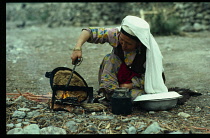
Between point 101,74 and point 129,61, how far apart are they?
419 mm

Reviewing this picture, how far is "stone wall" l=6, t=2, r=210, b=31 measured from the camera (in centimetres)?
1083

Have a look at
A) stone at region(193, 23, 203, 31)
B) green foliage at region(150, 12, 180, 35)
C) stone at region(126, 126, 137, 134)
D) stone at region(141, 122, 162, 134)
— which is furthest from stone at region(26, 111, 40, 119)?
stone at region(193, 23, 203, 31)

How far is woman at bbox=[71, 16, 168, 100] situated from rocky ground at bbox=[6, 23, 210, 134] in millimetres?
357

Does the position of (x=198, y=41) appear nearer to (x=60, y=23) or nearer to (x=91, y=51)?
(x=91, y=51)

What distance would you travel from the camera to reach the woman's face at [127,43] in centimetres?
305

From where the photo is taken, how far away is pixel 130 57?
3.32 m

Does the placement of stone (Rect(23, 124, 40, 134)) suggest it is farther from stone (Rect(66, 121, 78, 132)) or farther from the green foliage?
the green foliage

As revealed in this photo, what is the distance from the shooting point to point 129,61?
334 cm

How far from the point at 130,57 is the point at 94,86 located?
4.39ft

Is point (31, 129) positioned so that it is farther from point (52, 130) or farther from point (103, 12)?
point (103, 12)

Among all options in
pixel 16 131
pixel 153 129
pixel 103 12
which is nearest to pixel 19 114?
pixel 16 131

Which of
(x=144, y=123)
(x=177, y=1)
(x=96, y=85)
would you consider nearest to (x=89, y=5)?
(x=177, y=1)

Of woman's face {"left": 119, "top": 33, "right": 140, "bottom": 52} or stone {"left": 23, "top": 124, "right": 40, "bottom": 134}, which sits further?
woman's face {"left": 119, "top": 33, "right": 140, "bottom": 52}

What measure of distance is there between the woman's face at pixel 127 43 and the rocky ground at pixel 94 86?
2.50 feet
